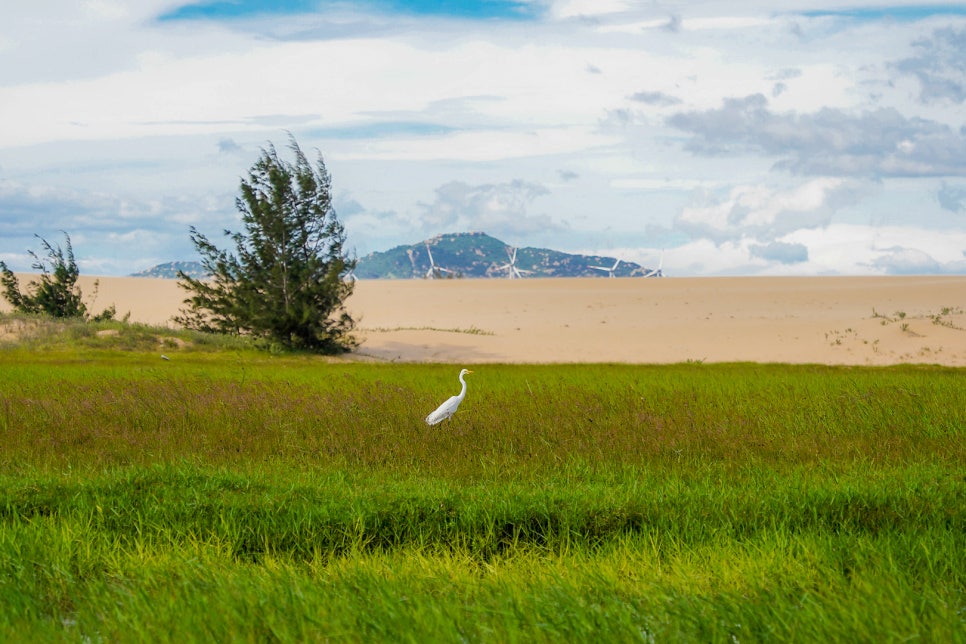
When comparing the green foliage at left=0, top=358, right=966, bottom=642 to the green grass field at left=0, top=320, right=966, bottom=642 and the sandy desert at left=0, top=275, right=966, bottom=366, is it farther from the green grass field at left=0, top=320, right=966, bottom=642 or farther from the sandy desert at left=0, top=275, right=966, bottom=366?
the sandy desert at left=0, top=275, right=966, bottom=366

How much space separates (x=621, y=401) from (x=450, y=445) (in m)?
4.38

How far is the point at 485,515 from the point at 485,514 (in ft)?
0.04

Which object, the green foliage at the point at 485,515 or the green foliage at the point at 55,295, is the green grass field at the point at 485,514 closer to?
the green foliage at the point at 485,515

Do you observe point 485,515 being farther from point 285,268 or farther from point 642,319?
point 642,319

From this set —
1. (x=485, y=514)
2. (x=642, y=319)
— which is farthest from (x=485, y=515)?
(x=642, y=319)

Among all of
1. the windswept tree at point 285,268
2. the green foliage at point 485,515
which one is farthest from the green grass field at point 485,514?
the windswept tree at point 285,268

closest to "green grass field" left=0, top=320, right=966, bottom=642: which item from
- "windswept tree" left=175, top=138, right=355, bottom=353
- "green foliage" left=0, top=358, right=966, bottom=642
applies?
"green foliage" left=0, top=358, right=966, bottom=642

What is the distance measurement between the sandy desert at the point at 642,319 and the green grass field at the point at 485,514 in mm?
15546

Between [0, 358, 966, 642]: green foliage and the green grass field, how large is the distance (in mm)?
30

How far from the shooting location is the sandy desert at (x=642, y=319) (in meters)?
32.4

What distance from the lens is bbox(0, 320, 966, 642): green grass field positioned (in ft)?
16.8

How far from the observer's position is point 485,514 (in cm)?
799

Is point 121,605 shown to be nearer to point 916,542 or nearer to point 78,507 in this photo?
point 78,507

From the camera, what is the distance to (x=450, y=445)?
11.5m
